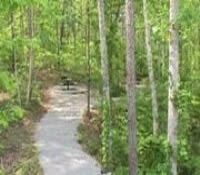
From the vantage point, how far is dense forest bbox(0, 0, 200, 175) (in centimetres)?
1090

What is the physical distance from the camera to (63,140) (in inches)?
734

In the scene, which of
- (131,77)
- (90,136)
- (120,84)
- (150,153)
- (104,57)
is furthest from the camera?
(120,84)

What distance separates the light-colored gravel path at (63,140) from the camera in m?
15.4

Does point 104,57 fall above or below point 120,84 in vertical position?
above

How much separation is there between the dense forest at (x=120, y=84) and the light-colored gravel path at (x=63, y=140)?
40cm

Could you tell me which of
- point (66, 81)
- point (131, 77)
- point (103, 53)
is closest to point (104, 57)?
point (103, 53)

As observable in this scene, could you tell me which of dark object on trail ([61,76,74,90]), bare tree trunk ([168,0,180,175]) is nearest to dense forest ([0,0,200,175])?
bare tree trunk ([168,0,180,175])

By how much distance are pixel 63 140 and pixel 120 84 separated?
6523 millimetres

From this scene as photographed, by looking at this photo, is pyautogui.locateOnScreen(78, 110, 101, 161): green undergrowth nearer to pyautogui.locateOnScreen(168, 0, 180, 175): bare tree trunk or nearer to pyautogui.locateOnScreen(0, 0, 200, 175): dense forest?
pyautogui.locateOnScreen(0, 0, 200, 175): dense forest

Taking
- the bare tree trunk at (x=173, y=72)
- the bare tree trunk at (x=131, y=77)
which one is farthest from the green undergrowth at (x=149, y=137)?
the bare tree trunk at (x=131, y=77)

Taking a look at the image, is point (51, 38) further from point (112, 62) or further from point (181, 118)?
point (181, 118)

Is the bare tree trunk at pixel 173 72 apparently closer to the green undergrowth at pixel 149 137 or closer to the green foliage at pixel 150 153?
the green undergrowth at pixel 149 137

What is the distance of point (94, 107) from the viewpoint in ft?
78.0

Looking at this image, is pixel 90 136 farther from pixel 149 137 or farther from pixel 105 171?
pixel 149 137
